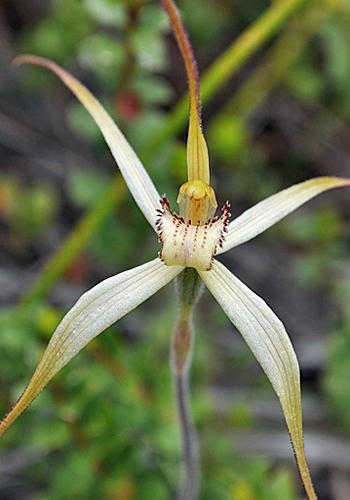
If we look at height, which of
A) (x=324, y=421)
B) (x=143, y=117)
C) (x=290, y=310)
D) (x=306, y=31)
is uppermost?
(x=306, y=31)

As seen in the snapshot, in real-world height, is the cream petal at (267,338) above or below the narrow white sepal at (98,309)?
below

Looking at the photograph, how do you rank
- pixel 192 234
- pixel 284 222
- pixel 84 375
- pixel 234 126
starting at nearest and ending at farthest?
pixel 192 234 → pixel 84 375 → pixel 234 126 → pixel 284 222

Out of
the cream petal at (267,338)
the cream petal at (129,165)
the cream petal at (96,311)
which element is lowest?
the cream petal at (267,338)

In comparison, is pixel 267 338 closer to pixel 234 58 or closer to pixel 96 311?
pixel 96 311

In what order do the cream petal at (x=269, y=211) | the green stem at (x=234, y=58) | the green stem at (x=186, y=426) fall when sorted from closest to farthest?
the cream petal at (x=269, y=211)
the green stem at (x=186, y=426)
the green stem at (x=234, y=58)

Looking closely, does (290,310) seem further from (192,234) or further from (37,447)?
(192,234)

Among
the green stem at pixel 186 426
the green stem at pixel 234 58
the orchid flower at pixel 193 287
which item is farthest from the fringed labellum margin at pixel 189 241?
the green stem at pixel 234 58

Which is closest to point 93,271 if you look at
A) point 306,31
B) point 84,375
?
point 84,375

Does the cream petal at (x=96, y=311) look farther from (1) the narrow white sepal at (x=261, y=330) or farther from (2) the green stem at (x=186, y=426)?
(2) the green stem at (x=186, y=426)
